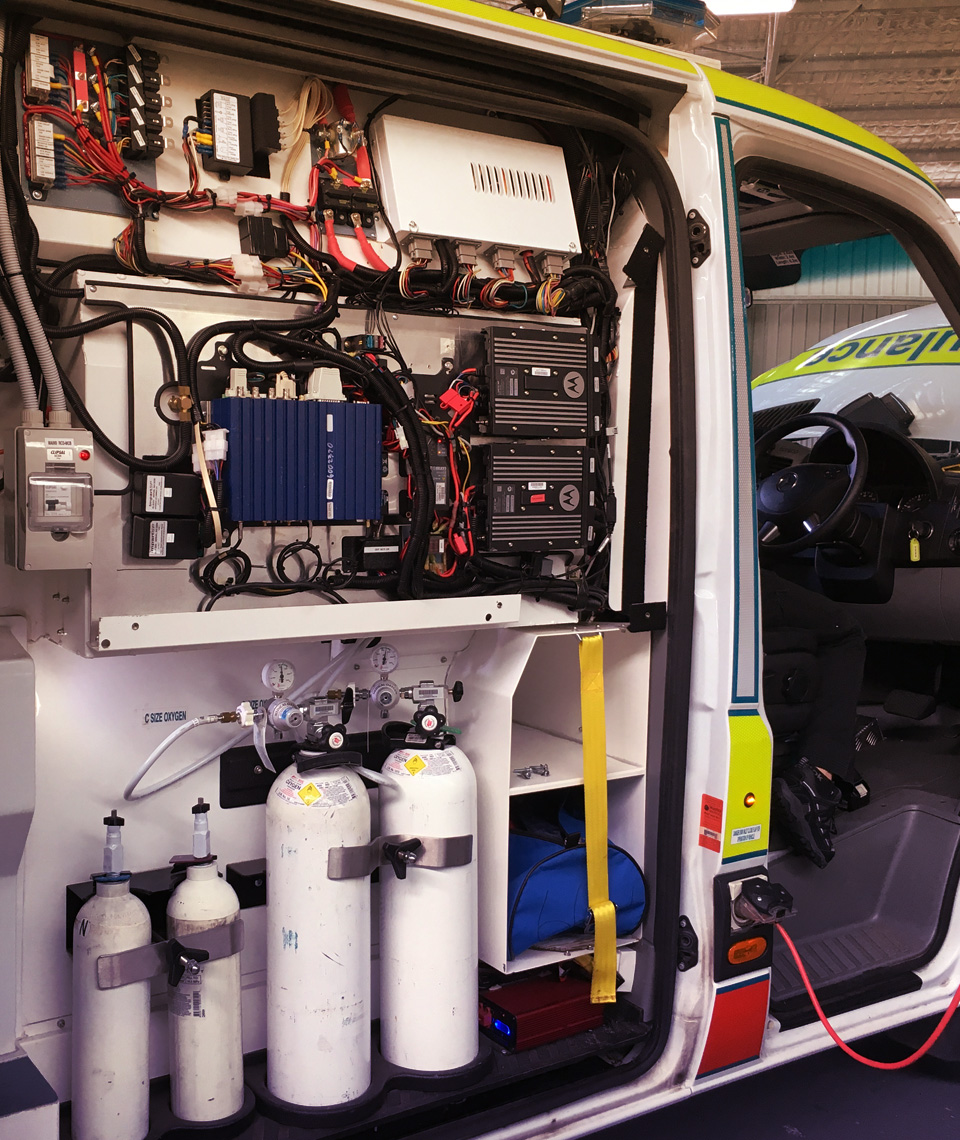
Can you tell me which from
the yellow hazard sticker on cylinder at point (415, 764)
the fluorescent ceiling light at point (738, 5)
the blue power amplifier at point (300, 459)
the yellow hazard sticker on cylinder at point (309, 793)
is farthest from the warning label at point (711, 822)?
the fluorescent ceiling light at point (738, 5)

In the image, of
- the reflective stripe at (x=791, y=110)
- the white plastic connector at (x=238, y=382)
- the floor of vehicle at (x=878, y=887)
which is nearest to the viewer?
the white plastic connector at (x=238, y=382)

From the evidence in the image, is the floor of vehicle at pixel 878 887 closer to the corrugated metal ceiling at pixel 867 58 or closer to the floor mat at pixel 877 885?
the floor mat at pixel 877 885

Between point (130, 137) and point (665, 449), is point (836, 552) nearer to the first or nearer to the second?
point (665, 449)

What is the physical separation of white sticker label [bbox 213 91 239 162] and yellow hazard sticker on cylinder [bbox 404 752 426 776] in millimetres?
1334

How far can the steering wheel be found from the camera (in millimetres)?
3311

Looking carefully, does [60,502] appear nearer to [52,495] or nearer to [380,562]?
[52,495]

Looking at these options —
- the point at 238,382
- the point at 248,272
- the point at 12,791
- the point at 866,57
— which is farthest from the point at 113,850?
the point at 866,57

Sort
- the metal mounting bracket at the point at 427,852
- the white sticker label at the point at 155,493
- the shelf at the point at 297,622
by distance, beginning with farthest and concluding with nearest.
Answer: the metal mounting bracket at the point at 427,852, the white sticker label at the point at 155,493, the shelf at the point at 297,622

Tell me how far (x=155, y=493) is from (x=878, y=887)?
8.47 feet

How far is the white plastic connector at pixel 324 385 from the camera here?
2.19 m

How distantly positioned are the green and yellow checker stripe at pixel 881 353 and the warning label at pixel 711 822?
3.20 meters

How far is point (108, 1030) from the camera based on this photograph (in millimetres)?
1957

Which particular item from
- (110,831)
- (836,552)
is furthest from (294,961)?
(836,552)

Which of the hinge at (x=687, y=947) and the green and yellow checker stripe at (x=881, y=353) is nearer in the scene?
the hinge at (x=687, y=947)
